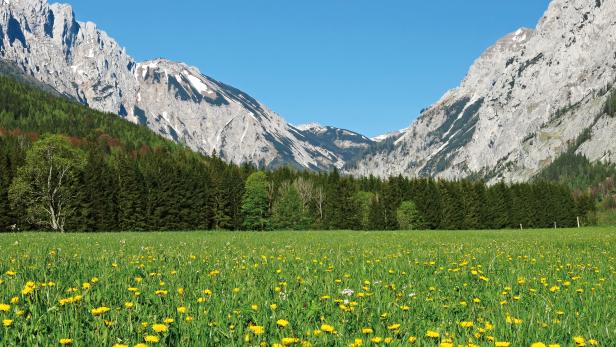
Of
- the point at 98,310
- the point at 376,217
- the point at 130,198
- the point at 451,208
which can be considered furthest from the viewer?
the point at 451,208

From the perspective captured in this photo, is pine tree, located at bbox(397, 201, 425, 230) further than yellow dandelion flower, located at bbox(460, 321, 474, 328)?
Yes

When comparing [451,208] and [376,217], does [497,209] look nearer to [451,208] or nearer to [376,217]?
[451,208]

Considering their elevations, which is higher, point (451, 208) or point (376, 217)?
point (451, 208)

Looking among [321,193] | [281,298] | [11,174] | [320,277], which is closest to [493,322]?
[281,298]

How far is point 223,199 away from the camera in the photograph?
4053 inches

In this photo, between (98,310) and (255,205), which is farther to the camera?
(255,205)

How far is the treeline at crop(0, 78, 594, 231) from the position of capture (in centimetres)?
6744

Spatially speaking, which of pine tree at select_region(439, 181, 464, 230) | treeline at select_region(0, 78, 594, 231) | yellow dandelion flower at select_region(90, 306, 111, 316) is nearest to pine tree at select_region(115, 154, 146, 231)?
treeline at select_region(0, 78, 594, 231)

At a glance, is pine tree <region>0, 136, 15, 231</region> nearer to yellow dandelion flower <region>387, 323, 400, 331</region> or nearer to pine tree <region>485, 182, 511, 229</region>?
yellow dandelion flower <region>387, 323, 400, 331</region>

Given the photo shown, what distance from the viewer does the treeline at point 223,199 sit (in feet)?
221

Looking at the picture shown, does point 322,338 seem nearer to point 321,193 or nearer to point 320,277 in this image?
point 320,277

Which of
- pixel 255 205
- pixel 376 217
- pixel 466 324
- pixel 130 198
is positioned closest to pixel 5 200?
pixel 130 198

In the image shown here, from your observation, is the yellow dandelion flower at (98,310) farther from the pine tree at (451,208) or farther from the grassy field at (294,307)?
the pine tree at (451,208)

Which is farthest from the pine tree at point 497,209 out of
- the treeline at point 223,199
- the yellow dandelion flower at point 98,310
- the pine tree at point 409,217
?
the yellow dandelion flower at point 98,310
